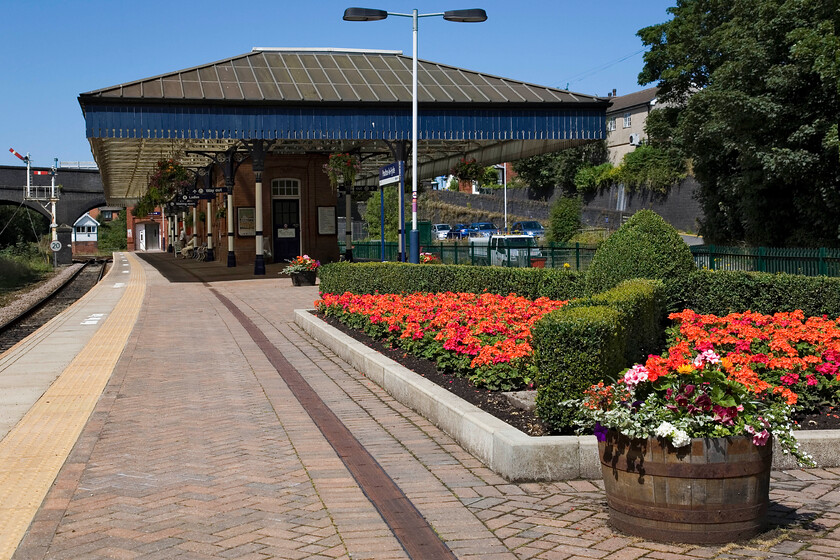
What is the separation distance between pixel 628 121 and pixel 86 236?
67.9 metres

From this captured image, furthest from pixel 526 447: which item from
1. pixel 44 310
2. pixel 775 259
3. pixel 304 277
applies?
pixel 44 310

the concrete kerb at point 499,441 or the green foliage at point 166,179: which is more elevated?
A: the green foliage at point 166,179

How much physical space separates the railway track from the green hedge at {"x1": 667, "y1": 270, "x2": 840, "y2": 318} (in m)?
11.0

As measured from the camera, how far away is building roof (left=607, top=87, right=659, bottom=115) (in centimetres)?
7906

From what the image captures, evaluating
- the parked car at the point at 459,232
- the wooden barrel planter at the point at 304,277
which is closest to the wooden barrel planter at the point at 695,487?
the wooden barrel planter at the point at 304,277

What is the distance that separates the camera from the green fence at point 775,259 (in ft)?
50.6

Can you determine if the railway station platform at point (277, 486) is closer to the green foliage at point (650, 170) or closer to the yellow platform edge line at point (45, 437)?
the yellow platform edge line at point (45, 437)

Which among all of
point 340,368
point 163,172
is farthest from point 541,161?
point 340,368

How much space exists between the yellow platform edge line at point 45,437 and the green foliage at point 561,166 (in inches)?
2630

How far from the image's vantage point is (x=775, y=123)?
104ft

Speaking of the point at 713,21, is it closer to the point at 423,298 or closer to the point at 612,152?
the point at 423,298

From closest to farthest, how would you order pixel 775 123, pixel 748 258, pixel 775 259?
pixel 775 259 < pixel 748 258 < pixel 775 123

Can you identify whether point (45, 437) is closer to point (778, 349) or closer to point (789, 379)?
point (789, 379)

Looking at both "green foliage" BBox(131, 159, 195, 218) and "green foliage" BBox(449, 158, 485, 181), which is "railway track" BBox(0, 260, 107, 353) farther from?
"green foliage" BBox(449, 158, 485, 181)
